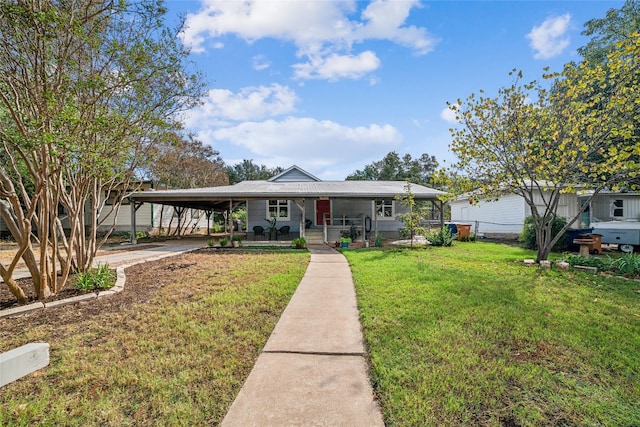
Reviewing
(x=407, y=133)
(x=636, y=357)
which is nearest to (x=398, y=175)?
(x=407, y=133)

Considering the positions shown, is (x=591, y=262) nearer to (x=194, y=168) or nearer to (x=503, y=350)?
(x=503, y=350)

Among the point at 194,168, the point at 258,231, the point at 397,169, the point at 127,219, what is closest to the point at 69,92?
the point at 258,231

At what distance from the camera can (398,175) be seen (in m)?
44.8

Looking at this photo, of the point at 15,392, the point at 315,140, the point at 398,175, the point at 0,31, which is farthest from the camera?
the point at 398,175

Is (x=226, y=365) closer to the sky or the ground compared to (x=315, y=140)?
closer to the ground

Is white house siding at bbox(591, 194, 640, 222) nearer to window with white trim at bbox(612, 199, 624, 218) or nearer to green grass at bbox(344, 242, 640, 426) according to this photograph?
window with white trim at bbox(612, 199, 624, 218)

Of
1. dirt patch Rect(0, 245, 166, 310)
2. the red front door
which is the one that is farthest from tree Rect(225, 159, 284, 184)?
dirt patch Rect(0, 245, 166, 310)

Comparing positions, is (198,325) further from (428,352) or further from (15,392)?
(428,352)

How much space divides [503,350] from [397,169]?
43944 millimetres

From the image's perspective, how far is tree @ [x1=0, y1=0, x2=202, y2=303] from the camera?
3936 millimetres

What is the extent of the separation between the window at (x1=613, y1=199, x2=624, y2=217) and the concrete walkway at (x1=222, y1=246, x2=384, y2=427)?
58.6ft

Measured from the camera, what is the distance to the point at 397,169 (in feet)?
A: 148

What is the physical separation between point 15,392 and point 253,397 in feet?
6.69

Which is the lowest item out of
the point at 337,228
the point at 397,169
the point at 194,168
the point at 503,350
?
the point at 503,350
